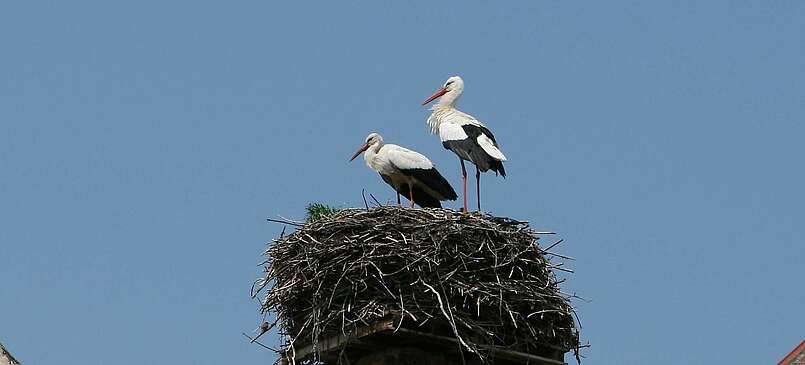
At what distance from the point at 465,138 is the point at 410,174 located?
74 centimetres

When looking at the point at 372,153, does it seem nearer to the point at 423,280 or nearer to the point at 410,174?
the point at 410,174

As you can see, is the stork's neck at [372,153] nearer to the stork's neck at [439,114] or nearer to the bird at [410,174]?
the bird at [410,174]

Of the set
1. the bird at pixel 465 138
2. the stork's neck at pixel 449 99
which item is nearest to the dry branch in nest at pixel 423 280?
the bird at pixel 465 138

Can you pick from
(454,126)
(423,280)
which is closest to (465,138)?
(454,126)

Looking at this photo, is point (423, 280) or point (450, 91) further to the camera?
point (450, 91)

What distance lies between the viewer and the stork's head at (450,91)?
1598cm

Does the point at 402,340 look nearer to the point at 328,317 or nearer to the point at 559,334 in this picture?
the point at 328,317

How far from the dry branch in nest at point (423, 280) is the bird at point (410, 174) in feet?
6.57

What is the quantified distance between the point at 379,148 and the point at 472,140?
132cm

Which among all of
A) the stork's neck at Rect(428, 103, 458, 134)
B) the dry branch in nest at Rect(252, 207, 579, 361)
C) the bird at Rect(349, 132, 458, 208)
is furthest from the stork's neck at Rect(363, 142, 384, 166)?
the dry branch in nest at Rect(252, 207, 579, 361)

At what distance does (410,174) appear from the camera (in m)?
15.1

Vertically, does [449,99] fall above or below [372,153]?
above

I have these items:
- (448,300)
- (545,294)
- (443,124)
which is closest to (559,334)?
(545,294)

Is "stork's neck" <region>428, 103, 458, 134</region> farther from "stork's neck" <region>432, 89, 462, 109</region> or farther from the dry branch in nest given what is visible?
the dry branch in nest
